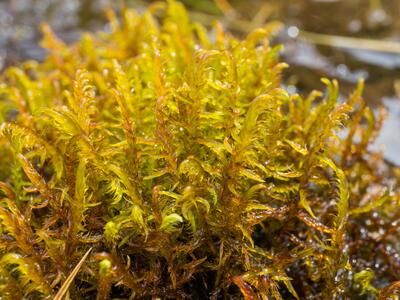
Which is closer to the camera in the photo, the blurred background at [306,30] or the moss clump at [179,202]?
the moss clump at [179,202]

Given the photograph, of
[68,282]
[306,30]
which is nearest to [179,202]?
[68,282]

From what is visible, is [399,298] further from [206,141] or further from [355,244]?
[206,141]

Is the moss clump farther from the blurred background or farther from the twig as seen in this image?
the blurred background

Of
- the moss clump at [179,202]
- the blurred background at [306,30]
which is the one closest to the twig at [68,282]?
the moss clump at [179,202]

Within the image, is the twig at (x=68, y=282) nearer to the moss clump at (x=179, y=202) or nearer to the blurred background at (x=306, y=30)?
the moss clump at (x=179, y=202)

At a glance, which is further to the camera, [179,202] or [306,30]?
[306,30]

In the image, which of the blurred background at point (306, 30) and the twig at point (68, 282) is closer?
the twig at point (68, 282)

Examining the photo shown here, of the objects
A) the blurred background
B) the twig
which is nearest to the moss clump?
the twig

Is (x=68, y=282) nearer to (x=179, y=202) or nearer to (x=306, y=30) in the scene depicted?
(x=179, y=202)
